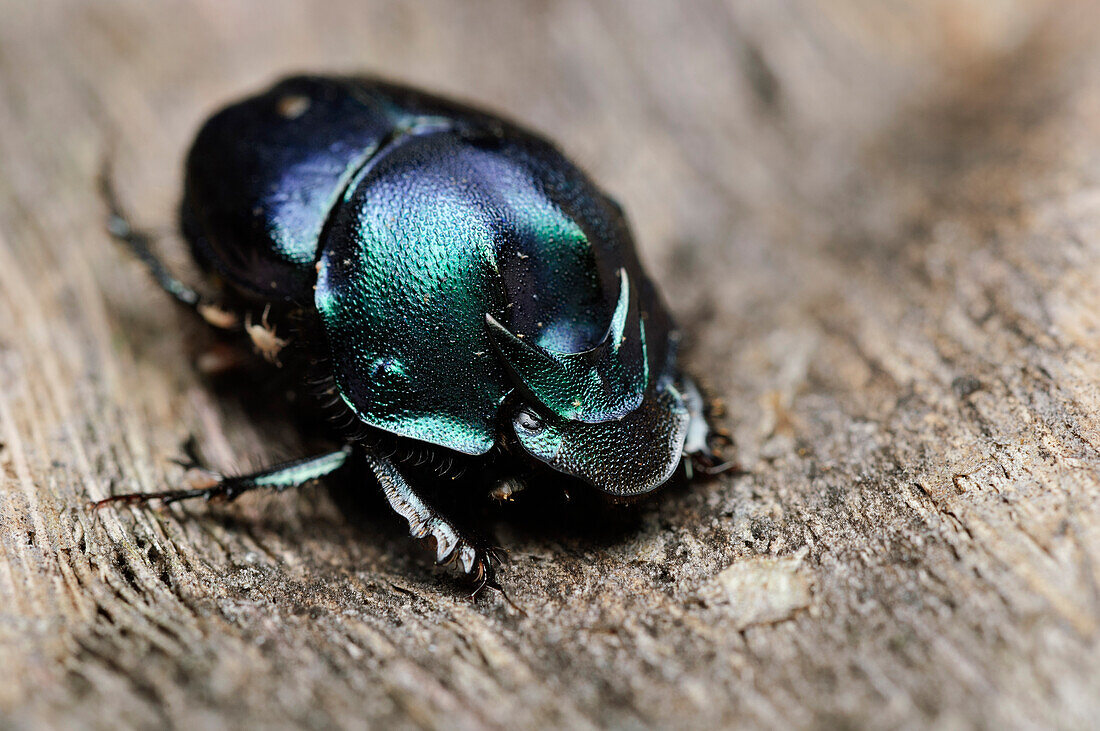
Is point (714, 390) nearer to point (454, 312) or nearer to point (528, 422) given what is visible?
point (528, 422)

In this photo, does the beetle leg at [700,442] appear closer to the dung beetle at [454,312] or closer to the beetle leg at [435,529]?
the dung beetle at [454,312]

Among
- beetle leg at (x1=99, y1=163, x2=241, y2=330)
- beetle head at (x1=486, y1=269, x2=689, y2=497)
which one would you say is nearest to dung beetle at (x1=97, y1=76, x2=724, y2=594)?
beetle head at (x1=486, y1=269, x2=689, y2=497)

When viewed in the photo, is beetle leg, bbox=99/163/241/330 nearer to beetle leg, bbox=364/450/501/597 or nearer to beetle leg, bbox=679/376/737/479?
beetle leg, bbox=364/450/501/597

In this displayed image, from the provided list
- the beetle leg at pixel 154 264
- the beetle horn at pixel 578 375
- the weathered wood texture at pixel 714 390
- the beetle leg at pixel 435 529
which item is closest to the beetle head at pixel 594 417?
the beetle horn at pixel 578 375

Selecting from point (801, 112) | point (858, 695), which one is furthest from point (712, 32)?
point (858, 695)

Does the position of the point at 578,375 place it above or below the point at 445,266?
below

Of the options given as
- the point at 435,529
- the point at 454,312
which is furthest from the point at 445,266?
the point at 435,529

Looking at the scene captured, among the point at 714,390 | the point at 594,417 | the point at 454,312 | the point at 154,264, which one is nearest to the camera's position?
the point at 594,417
